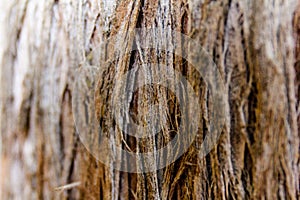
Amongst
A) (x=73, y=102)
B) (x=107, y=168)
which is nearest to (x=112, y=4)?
(x=73, y=102)

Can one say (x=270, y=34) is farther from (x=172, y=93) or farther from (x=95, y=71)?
(x=95, y=71)

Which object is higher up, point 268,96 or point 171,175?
point 268,96

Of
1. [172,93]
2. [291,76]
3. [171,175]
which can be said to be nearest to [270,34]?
[291,76]

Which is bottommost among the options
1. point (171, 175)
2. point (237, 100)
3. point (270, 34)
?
point (171, 175)

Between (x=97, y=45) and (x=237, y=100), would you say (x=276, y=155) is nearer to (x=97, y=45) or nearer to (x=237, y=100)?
(x=237, y=100)

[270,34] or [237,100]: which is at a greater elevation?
[270,34]

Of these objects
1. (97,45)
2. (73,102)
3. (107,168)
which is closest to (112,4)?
(97,45)
